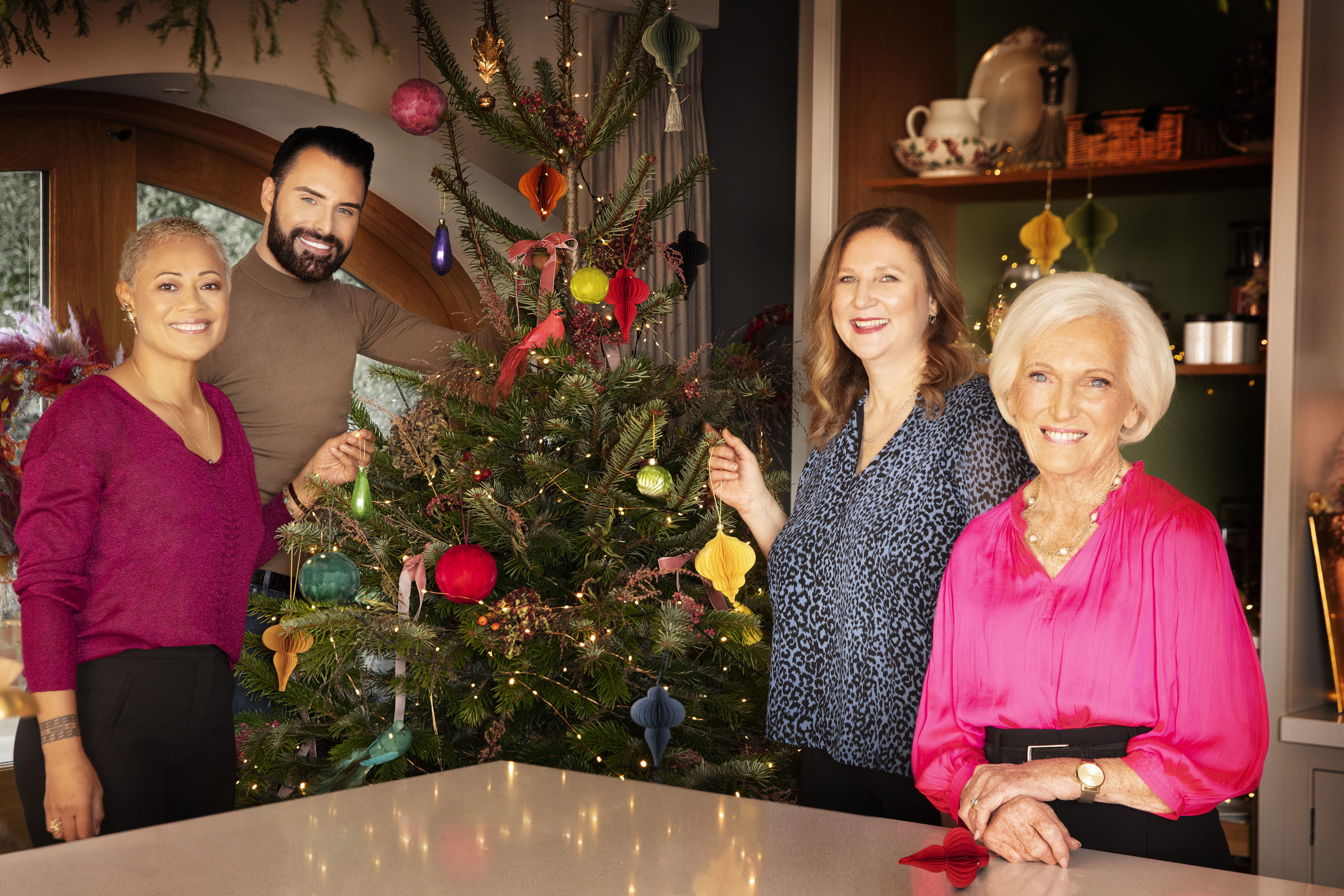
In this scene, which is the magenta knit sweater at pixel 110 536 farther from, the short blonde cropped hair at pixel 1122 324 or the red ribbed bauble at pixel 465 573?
the short blonde cropped hair at pixel 1122 324

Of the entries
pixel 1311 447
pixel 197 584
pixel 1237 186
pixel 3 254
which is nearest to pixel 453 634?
pixel 197 584

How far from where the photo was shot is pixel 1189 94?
2.61m

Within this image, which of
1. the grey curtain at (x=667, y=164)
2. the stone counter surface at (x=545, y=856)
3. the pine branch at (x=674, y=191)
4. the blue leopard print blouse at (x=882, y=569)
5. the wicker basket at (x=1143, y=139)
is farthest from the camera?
the wicker basket at (x=1143, y=139)

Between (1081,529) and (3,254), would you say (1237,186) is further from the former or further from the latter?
(3,254)

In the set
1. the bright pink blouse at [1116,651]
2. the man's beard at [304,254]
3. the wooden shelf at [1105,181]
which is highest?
the wooden shelf at [1105,181]

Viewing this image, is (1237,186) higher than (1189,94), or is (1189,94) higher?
(1189,94)

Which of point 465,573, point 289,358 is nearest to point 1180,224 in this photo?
point 465,573

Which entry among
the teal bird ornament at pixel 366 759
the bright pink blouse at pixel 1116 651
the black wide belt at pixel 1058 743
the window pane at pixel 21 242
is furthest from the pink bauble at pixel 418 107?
the black wide belt at pixel 1058 743

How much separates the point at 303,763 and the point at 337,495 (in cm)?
41

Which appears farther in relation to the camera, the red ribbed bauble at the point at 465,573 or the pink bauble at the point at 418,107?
the pink bauble at the point at 418,107

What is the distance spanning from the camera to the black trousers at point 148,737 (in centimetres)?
135

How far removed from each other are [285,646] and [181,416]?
361mm

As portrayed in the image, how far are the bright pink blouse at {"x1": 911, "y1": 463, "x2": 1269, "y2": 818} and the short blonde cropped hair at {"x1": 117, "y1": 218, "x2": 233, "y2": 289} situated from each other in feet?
3.12

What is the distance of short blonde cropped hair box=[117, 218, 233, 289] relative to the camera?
54.7 inches
